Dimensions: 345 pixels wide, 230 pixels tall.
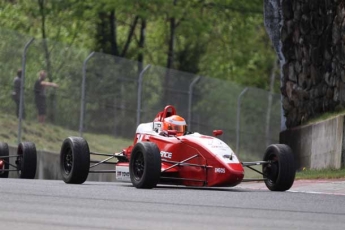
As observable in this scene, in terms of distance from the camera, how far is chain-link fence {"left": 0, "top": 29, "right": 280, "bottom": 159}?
29516mm

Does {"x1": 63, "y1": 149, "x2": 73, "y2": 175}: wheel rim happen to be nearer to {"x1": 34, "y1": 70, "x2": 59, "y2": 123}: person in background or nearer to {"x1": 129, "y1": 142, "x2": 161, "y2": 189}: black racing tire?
{"x1": 129, "y1": 142, "x2": 161, "y2": 189}: black racing tire

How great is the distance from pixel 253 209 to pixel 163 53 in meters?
37.1

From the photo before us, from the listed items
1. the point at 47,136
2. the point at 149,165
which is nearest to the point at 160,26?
the point at 47,136

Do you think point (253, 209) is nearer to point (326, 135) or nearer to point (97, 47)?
point (326, 135)

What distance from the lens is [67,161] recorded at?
67.3ft

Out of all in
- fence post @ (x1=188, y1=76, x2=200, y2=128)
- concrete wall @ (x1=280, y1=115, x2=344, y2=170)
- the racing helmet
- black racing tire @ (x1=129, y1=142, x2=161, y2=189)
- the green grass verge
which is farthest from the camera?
fence post @ (x1=188, y1=76, x2=200, y2=128)

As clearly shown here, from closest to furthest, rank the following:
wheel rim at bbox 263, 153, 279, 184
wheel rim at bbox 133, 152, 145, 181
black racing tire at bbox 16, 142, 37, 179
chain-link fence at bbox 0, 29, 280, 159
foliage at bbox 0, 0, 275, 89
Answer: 1. wheel rim at bbox 133, 152, 145, 181
2. wheel rim at bbox 263, 153, 279, 184
3. black racing tire at bbox 16, 142, 37, 179
4. chain-link fence at bbox 0, 29, 280, 159
5. foliage at bbox 0, 0, 275, 89

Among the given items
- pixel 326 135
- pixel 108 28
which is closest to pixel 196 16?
pixel 108 28

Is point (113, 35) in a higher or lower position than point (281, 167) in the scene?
higher

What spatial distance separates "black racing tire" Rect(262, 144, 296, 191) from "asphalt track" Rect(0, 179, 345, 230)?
307 mm

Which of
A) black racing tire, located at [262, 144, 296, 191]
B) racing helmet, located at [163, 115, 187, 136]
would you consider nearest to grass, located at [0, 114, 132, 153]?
racing helmet, located at [163, 115, 187, 136]

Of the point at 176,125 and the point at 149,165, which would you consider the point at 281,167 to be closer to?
the point at 149,165

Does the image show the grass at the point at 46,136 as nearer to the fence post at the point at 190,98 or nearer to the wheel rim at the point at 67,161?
the fence post at the point at 190,98

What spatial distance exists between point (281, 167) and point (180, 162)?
149 centimetres
